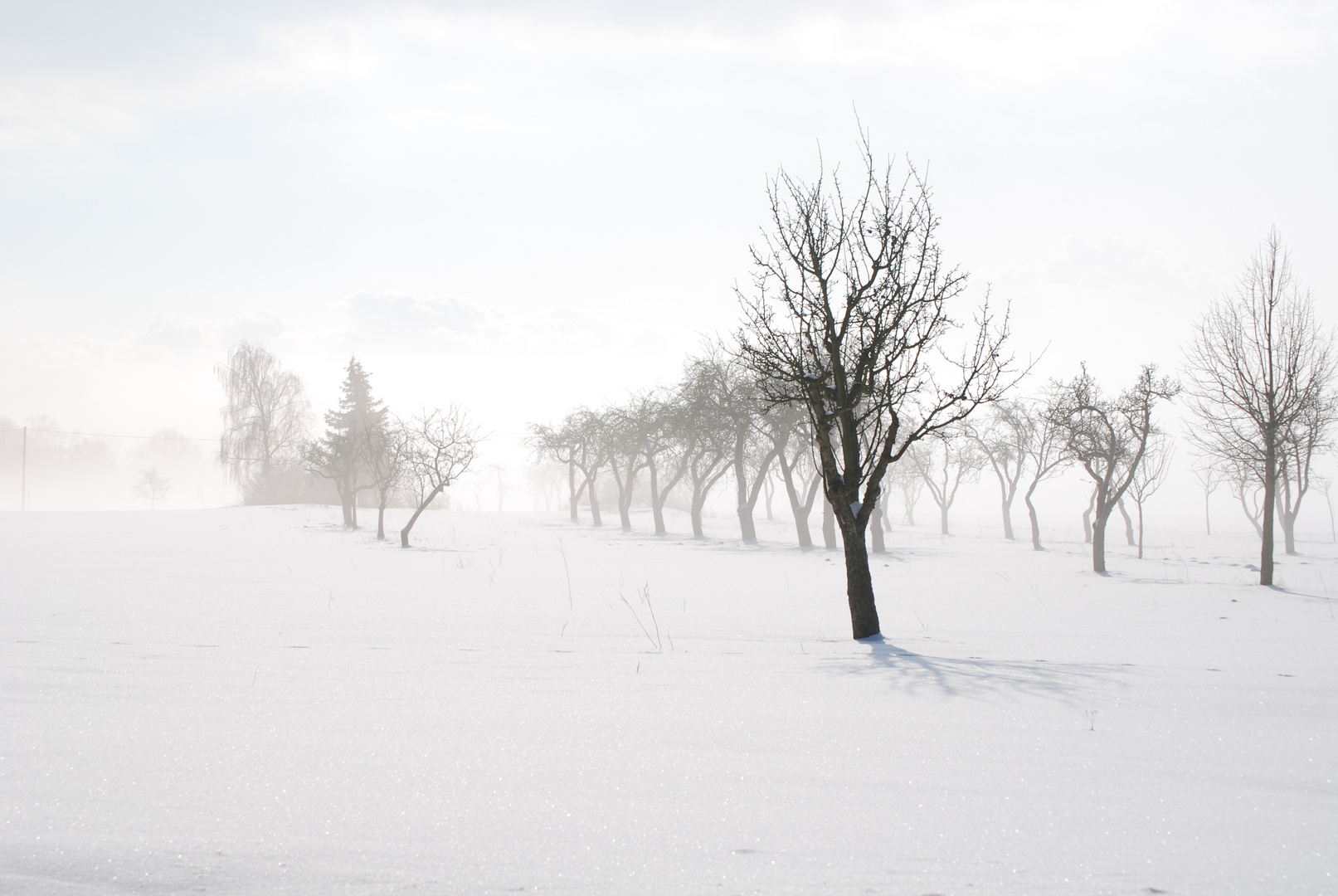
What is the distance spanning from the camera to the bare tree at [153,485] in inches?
3265

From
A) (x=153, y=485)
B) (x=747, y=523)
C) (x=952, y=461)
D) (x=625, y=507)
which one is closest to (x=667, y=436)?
(x=747, y=523)

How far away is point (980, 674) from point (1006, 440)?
40.3 metres

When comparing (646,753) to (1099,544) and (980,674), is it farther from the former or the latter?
(1099,544)

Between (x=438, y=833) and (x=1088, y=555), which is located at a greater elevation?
(x=438, y=833)

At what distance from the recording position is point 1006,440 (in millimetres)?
41375

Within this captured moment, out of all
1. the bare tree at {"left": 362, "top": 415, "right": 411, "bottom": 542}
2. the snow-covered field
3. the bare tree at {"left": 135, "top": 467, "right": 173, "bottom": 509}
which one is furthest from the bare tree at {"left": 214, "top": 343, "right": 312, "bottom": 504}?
the bare tree at {"left": 135, "top": 467, "right": 173, "bottom": 509}

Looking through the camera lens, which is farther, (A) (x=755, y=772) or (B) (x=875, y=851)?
(A) (x=755, y=772)

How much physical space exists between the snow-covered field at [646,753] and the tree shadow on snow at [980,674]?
0.14 feet

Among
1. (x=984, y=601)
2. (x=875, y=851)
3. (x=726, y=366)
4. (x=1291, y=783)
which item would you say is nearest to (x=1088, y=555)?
(x=726, y=366)

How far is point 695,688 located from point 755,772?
1.55m

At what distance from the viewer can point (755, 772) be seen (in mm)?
3207

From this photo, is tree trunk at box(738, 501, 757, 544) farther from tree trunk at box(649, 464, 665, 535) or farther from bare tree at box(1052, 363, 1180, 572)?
bare tree at box(1052, 363, 1180, 572)

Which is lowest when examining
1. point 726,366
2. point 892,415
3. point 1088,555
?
point 1088,555

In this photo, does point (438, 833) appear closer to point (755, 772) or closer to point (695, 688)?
point (755, 772)
